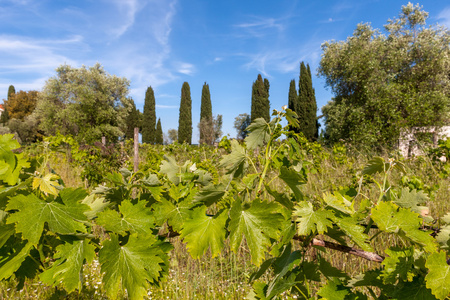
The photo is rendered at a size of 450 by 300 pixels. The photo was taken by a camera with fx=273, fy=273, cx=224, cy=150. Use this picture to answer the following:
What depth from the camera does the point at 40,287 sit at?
260cm

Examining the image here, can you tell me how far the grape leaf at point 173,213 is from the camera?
714 mm

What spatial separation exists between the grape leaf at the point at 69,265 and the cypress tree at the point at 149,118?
32.5m

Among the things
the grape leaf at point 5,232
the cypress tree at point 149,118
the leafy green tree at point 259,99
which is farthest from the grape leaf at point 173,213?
the cypress tree at point 149,118

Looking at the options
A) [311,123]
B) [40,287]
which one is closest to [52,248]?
[40,287]

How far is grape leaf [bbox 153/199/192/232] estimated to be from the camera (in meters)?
0.71

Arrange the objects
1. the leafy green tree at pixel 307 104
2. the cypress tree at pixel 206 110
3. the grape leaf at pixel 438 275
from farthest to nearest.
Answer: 1. the cypress tree at pixel 206 110
2. the leafy green tree at pixel 307 104
3. the grape leaf at pixel 438 275

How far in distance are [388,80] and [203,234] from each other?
12974 mm

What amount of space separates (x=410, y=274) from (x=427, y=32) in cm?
1534

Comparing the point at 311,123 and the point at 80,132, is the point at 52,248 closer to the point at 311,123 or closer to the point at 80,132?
the point at 311,123

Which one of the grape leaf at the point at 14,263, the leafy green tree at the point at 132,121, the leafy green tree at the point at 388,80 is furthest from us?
the leafy green tree at the point at 132,121

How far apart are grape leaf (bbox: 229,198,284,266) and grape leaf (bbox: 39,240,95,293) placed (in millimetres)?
364

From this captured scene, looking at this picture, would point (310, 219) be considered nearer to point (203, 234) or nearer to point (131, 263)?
point (203, 234)

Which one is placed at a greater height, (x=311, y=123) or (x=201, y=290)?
(x=311, y=123)

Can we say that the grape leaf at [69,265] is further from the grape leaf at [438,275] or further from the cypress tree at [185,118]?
the cypress tree at [185,118]
